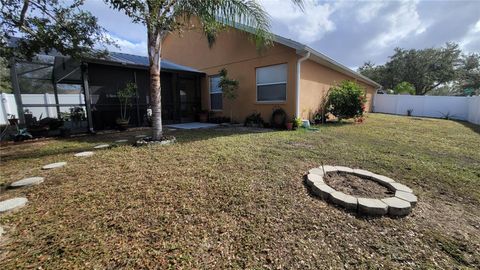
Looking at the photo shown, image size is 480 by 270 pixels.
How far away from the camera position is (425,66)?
2309cm

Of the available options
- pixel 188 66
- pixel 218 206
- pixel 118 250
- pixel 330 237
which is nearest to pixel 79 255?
pixel 118 250

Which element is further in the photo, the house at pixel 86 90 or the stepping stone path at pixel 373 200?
the house at pixel 86 90

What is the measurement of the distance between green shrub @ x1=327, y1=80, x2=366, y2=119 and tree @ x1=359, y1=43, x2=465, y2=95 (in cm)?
2162

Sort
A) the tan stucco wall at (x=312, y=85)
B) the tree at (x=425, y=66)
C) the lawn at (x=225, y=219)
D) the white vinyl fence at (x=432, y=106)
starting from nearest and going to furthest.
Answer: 1. the lawn at (x=225, y=219)
2. the tan stucco wall at (x=312, y=85)
3. the white vinyl fence at (x=432, y=106)
4. the tree at (x=425, y=66)

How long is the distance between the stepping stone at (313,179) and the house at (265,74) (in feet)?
16.9

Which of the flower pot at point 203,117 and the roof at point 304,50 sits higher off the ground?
the roof at point 304,50

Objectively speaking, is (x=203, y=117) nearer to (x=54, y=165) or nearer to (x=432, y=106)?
(x=54, y=165)

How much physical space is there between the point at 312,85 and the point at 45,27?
8.47 metres

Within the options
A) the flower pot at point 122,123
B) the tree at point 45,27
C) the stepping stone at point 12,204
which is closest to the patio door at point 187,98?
the flower pot at point 122,123

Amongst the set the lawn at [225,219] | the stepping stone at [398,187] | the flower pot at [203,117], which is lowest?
the lawn at [225,219]

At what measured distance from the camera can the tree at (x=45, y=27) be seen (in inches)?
172

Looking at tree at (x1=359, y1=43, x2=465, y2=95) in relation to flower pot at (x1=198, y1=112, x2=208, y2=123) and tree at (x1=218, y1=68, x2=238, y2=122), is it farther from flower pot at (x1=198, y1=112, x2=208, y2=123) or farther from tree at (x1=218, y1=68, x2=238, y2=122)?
flower pot at (x1=198, y1=112, x2=208, y2=123)

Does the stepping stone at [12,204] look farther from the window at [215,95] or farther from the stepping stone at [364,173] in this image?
the window at [215,95]

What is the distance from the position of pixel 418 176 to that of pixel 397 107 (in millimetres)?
16424
